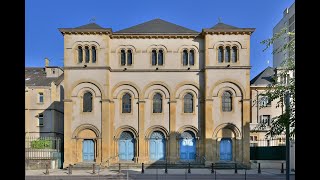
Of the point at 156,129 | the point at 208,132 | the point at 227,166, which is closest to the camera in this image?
the point at 227,166

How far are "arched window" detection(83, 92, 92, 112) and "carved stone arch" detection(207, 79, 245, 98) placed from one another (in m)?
11.9

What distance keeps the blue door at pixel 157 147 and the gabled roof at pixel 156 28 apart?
1039 centimetres

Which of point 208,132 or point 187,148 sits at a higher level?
point 208,132

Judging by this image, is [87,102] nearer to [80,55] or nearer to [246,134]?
[80,55]

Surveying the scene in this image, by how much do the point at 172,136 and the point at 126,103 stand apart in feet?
18.7

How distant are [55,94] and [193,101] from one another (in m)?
21.2

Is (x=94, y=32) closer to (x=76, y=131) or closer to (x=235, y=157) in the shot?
(x=76, y=131)

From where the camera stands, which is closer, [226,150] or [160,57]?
[226,150]

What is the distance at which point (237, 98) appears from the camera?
34.9 meters

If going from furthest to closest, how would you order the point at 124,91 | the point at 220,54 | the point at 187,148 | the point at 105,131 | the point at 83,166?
the point at 124,91
the point at 220,54
the point at 187,148
the point at 105,131
the point at 83,166

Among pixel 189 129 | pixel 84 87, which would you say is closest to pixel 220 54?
pixel 189 129

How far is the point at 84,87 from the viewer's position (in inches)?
1383
